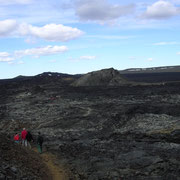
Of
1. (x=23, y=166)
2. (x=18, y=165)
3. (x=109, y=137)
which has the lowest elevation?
(x=109, y=137)

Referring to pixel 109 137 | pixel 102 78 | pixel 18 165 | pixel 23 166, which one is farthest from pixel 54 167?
pixel 102 78

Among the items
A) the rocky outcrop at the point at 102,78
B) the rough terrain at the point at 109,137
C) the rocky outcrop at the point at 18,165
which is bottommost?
the rough terrain at the point at 109,137

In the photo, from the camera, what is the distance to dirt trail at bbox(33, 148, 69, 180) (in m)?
13.4

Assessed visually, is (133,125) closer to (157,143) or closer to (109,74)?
(157,143)

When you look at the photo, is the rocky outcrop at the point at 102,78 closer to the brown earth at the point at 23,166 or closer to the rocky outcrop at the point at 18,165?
the brown earth at the point at 23,166

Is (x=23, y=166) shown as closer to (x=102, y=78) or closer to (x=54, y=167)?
(x=54, y=167)

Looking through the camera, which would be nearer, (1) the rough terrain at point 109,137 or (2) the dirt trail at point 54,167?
(2) the dirt trail at point 54,167

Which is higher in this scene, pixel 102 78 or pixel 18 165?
pixel 102 78

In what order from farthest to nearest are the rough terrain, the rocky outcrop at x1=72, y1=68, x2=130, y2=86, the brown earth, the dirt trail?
the rocky outcrop at x1=72, y1=68, x2=130, y2=86 < the rough terrain < the dirt trail < the brown earth

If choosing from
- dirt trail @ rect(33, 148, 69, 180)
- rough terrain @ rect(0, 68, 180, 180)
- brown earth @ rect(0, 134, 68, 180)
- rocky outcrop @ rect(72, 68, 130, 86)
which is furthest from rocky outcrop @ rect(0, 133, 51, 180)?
rocky outcrop @ rect(72, 68, 130, 86)

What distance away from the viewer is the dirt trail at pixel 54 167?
43.9ft

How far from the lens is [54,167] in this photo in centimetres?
1473

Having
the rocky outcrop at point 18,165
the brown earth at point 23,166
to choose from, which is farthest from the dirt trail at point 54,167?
the rocky outcrop at point 18,165

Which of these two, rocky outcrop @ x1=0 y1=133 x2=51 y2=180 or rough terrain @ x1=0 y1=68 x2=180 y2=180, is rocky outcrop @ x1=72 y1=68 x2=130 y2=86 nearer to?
rough terrain @ x1=0 y1=68 x2=180 y2=180
